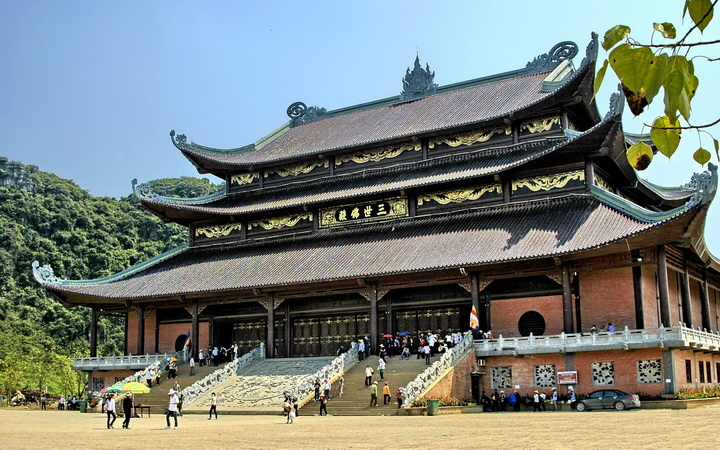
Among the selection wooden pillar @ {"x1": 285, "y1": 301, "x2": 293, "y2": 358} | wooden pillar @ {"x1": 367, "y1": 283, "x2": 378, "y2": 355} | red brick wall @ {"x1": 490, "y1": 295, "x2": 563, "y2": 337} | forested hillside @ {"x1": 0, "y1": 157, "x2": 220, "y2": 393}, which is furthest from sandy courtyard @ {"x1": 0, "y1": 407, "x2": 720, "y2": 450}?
forested hillside @ {"x1": 0, "y1": 157, "x2": 220, "y2": 393}

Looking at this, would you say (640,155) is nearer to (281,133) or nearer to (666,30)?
(666,30)

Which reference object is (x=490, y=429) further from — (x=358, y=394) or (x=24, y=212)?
(x=24, y=212)

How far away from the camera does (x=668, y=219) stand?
88.3ft

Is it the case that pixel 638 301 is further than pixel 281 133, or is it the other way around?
pixel 281 133

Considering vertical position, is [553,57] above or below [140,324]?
above

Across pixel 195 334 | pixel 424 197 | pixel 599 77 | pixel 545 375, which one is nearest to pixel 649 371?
pixel 545 375

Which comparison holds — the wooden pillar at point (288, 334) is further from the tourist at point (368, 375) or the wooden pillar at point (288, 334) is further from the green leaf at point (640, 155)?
the green leaf at point (640, 155)

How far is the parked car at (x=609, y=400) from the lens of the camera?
26344mm

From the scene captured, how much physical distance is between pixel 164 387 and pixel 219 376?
2969 millimetres

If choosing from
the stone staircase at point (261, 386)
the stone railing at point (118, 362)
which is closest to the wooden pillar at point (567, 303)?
the stone staircase at point (261, 386)

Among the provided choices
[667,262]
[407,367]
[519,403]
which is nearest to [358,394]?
[407,367]

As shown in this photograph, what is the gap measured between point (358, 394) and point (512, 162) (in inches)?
531

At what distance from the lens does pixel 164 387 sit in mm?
34938

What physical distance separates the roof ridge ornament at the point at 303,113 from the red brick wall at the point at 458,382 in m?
25.6
